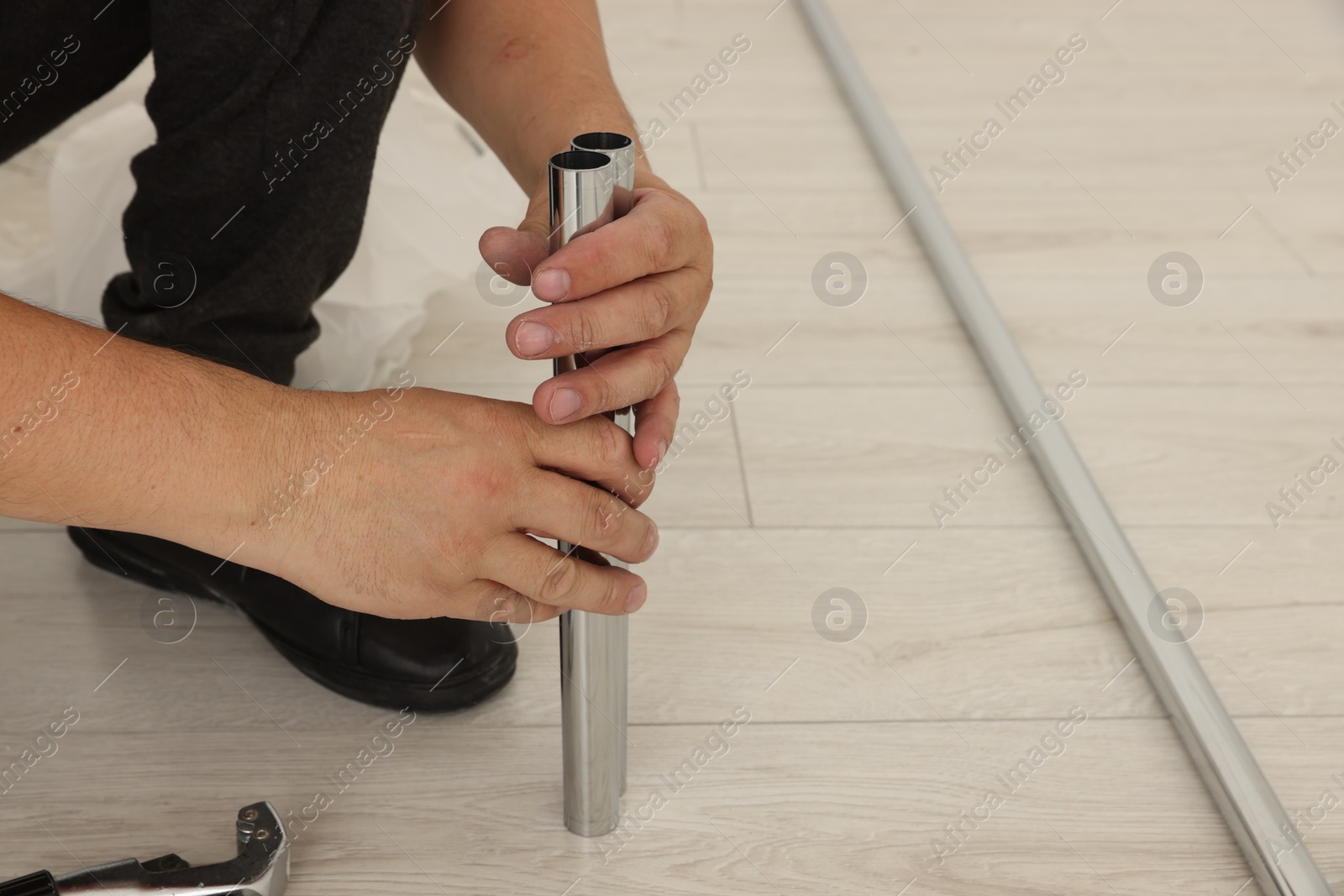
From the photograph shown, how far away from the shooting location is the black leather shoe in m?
0.71

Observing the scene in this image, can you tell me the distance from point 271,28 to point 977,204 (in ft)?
2.52

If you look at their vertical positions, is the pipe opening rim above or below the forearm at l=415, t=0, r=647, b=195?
above

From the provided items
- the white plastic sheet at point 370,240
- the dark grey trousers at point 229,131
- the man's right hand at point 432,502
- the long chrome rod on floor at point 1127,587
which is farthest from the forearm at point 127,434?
the long chrome rod on floor at point 1127,587

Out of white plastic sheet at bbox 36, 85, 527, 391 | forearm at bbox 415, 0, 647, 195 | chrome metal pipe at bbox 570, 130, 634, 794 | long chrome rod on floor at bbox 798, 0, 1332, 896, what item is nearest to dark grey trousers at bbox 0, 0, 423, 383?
forearm at bbox 415, 0, 647, 195

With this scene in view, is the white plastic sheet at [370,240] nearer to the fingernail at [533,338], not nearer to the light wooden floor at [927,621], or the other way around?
the light wooden floor at [927,621]

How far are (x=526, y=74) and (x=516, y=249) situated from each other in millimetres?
212

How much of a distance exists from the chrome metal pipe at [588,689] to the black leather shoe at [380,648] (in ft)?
0.38

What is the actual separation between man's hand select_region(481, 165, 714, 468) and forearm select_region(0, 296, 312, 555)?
0.12 m

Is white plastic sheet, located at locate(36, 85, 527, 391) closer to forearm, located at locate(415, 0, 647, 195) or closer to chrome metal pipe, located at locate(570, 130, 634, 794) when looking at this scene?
forearm, located at locate(415, 0, 647, 195)

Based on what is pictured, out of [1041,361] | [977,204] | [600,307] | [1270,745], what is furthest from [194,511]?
[977,204]

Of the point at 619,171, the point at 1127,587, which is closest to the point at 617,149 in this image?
the point at 619,171

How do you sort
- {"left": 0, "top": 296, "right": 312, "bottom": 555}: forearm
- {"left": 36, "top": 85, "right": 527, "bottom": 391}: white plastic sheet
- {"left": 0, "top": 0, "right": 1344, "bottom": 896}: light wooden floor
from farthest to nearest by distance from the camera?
{"left": 36, "top": 85, "right": 527, "bottom": 391}: white plastic sheet
{"left": 0, "top": 0, "right": 1344, "bottom": 896}: light wooden floor
{"left": 0, "top": 296, "right": 312, "bottom": 555}: forearm

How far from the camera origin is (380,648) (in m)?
0.71

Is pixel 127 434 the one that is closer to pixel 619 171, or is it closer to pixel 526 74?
pixel 619 171
